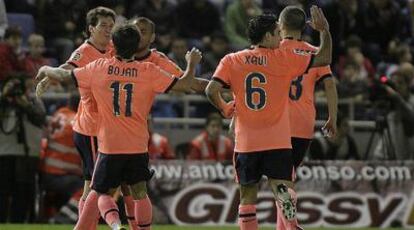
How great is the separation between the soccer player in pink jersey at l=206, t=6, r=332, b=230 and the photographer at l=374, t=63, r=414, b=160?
712cm

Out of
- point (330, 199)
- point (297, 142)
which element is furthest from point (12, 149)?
point (297, 142)

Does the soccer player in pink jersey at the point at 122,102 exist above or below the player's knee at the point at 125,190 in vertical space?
above

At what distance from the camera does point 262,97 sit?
1198cm

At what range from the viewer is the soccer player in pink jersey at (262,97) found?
1195cm

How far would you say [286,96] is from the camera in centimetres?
1212

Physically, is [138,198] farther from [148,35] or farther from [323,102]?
[323,102]

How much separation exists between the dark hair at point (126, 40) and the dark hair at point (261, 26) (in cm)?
105

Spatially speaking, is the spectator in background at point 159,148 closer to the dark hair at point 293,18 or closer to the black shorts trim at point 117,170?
the dark hair at point 293,18

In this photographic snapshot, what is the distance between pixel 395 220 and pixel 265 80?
694 centimetres

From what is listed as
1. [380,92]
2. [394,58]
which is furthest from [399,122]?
[394,58]

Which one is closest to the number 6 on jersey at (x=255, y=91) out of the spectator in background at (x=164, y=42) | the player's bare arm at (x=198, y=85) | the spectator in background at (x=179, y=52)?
the player's bare arm at (x=198, y=85)

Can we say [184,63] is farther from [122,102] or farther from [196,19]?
[122,102]

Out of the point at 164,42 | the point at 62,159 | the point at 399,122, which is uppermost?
the point at 164,42

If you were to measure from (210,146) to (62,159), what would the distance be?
2.14m
